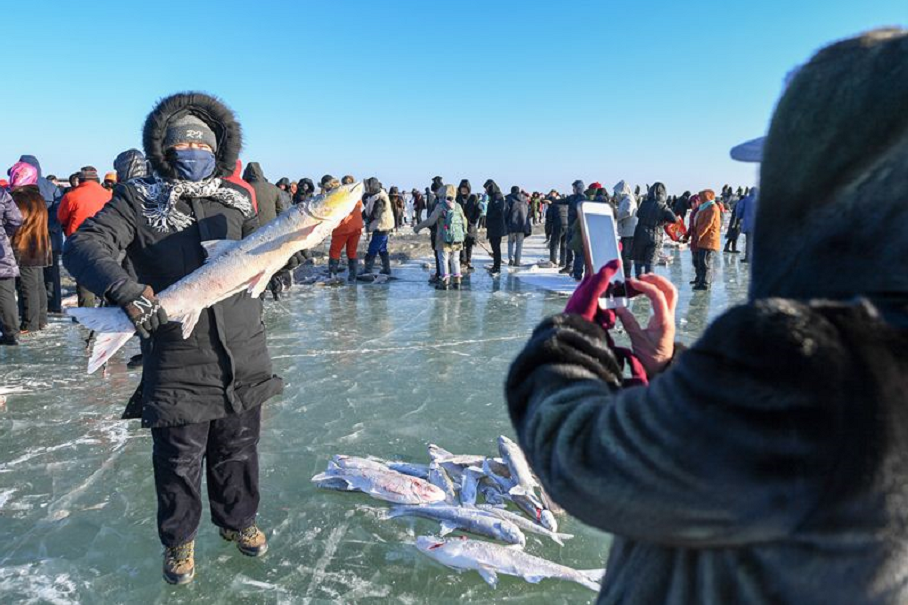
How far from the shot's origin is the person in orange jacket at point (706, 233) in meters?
11.3

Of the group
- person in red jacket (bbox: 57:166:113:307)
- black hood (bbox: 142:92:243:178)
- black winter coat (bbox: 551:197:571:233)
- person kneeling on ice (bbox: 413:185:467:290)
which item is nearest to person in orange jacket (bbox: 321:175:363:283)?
person kneeling on ice (bbox: 413:185:467:290)

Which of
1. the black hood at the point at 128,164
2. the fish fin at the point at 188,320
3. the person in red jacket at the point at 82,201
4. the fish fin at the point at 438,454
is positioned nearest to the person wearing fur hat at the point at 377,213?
the person in red jacket at the point at 82,201

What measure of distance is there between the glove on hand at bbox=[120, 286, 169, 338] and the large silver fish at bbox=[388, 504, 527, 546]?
1749 millimetres

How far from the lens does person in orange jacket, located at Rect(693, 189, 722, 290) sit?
11.3 meters

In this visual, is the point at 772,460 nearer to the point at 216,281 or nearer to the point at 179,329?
the point at 216,281

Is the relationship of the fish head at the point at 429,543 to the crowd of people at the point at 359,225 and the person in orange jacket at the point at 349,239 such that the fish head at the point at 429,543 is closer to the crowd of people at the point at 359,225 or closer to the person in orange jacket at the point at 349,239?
the crowd of people at the point at 359,225

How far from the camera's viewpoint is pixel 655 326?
136 centimetres

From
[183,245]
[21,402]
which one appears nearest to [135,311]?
[183,245]

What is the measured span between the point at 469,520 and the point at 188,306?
Result: 6.15 feet

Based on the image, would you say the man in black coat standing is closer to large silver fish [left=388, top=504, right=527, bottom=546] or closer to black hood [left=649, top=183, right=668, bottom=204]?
black hood [left=649, top=183, right=668, bottom=204]

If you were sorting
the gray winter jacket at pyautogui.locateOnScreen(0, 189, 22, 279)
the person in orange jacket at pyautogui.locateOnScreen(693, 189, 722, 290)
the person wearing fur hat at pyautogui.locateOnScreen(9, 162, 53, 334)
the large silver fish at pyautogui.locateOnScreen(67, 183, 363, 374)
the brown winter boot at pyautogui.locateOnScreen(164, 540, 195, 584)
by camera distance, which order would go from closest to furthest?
the large silver fish at pyautogui.locateOnScreen(67, 183, 363, 374), the brown winter boot at pyautogui.locateOnScreen(164, 540, 195, 584), the gray winter jacket at pyautogui.locateOnScreen(0, 189, 22, 279), the person wearing fur hat at pyautogui.locateOnScreen(9, 162, 53, 334), the person in orange jacket at pyautogui.locateOnScreen(693, 189, 722, 290)

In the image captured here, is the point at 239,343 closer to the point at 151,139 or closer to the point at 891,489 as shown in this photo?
the point at 151,139

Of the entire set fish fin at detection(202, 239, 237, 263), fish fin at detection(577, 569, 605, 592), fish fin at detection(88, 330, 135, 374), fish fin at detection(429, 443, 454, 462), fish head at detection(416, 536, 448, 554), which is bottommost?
fish fin at detection(577, 569, 605, 592)

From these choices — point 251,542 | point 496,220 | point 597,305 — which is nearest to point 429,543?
point 251,542
